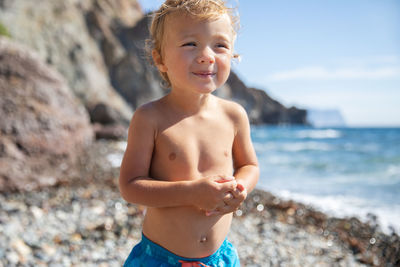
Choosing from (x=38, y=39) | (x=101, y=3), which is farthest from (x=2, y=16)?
(x=101, y=3)

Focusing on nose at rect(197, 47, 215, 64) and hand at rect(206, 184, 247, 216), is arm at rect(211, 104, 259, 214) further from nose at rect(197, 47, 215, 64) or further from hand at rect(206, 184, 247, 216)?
nose at rect(197, 47, 215, 64)

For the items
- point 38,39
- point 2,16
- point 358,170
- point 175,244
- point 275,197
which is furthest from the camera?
point 38,39

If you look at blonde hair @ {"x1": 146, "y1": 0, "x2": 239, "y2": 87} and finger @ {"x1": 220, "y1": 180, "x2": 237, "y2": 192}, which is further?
blonde hair @ {"x1": 146, "y1": 0, "x2": 239, "y2": 87}

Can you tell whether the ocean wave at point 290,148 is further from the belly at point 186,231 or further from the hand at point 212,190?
the hand at point 212,190

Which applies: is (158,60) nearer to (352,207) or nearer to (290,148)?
(352,207)

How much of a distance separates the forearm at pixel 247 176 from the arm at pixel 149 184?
0.16 meters

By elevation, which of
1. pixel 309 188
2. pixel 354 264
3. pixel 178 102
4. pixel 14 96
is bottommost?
pixel 309 188

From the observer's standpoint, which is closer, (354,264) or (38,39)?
(354,264)

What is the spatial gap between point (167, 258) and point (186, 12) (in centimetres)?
93

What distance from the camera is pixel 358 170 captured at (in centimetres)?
1261

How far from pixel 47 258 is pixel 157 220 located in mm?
2106

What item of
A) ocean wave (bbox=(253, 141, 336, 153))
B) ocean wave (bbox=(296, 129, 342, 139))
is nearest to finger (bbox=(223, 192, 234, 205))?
ocean wave (bbox=(253, 141, 336, 153))

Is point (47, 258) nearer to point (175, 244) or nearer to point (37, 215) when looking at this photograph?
point (37, 215)

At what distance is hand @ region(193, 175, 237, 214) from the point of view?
1.30m
